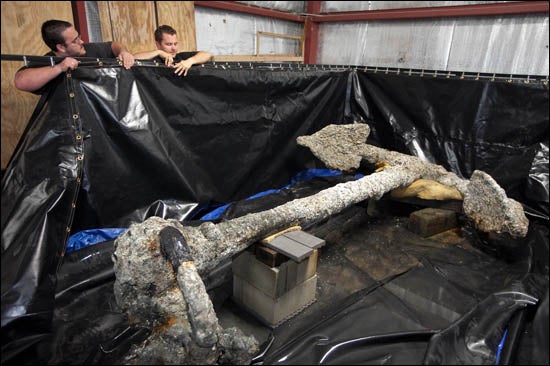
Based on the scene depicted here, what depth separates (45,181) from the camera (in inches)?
74.4

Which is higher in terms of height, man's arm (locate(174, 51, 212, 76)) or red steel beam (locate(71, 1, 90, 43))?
red steel beam (locate(71, 1, 90, 43))

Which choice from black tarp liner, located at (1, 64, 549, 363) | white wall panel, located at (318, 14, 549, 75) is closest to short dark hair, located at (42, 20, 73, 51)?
black tarp liner, located at (1, 64, 549, 363)

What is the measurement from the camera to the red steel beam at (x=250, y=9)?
13.5ft

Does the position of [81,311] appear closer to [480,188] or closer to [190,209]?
[190,209]

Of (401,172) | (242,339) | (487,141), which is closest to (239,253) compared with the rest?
(242,339)

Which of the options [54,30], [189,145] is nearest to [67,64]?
[54,30]

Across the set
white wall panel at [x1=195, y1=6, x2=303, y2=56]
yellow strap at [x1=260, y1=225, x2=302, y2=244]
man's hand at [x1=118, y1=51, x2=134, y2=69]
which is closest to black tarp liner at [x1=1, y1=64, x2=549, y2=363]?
man's hand at [x1=118, y1=51, x2=134, y2=69]

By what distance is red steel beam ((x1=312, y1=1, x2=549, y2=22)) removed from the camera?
3632 millimetres

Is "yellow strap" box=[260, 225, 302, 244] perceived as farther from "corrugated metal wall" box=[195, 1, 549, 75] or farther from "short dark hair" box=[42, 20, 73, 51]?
"corrugated metal wall" box=[195, 1, 549, 75]

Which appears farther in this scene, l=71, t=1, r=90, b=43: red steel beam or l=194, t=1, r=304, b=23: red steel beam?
l=194, t=1, r=304, b=23: red steel beam

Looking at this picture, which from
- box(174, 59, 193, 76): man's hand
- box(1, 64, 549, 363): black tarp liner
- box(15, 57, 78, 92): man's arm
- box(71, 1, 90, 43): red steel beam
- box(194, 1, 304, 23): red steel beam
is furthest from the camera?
box(194, 1, 304, 23): red steel beam

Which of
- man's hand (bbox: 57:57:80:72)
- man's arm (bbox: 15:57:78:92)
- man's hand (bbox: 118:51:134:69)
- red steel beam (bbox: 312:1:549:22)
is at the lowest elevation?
man's arm (bbox: 15:57:78:92)

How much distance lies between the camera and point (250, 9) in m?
4.61

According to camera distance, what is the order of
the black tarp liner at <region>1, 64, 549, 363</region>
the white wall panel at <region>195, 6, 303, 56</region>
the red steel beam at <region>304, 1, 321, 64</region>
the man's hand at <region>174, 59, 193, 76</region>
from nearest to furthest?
the black tarp liner at <region>1, 64, 549, 363</region> < the man's hand at <region>174, 59, 193, 76</region> < the white wall panel at <region>195, 6, 303, 56</region> < the red steel beam at <region>304, 1, 321, 64</region>
